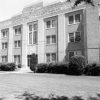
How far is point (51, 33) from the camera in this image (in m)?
30.4

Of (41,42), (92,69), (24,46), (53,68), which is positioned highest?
(41,42)

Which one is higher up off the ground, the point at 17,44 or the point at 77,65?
the point at 17,44

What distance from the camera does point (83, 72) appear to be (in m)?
20.9

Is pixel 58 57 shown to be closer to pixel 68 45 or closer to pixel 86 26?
pixel 68 45

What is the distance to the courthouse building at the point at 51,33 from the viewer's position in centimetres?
2398

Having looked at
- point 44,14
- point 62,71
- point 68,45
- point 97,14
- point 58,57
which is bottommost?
point 62,71

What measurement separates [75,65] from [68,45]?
7.85 meters

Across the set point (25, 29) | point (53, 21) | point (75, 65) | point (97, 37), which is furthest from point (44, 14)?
point (75, 65)

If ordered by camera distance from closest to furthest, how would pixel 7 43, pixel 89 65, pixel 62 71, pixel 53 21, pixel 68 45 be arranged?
pixel 89 65
pixel 62 71
pixel 68 45
pixel 53 21
pixel 7 43

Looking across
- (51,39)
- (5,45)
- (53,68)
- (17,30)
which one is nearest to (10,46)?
(5,45)

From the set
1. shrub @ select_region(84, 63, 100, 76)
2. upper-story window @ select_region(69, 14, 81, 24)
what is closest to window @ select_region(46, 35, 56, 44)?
upper-story window @ select_region(69, 14, 81, 24)

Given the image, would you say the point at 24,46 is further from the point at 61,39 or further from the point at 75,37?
Answer: the point at 75,37

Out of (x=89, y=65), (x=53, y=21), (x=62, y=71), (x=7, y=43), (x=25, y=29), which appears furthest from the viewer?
(x=7, y=43)

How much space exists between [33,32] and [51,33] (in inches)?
188
